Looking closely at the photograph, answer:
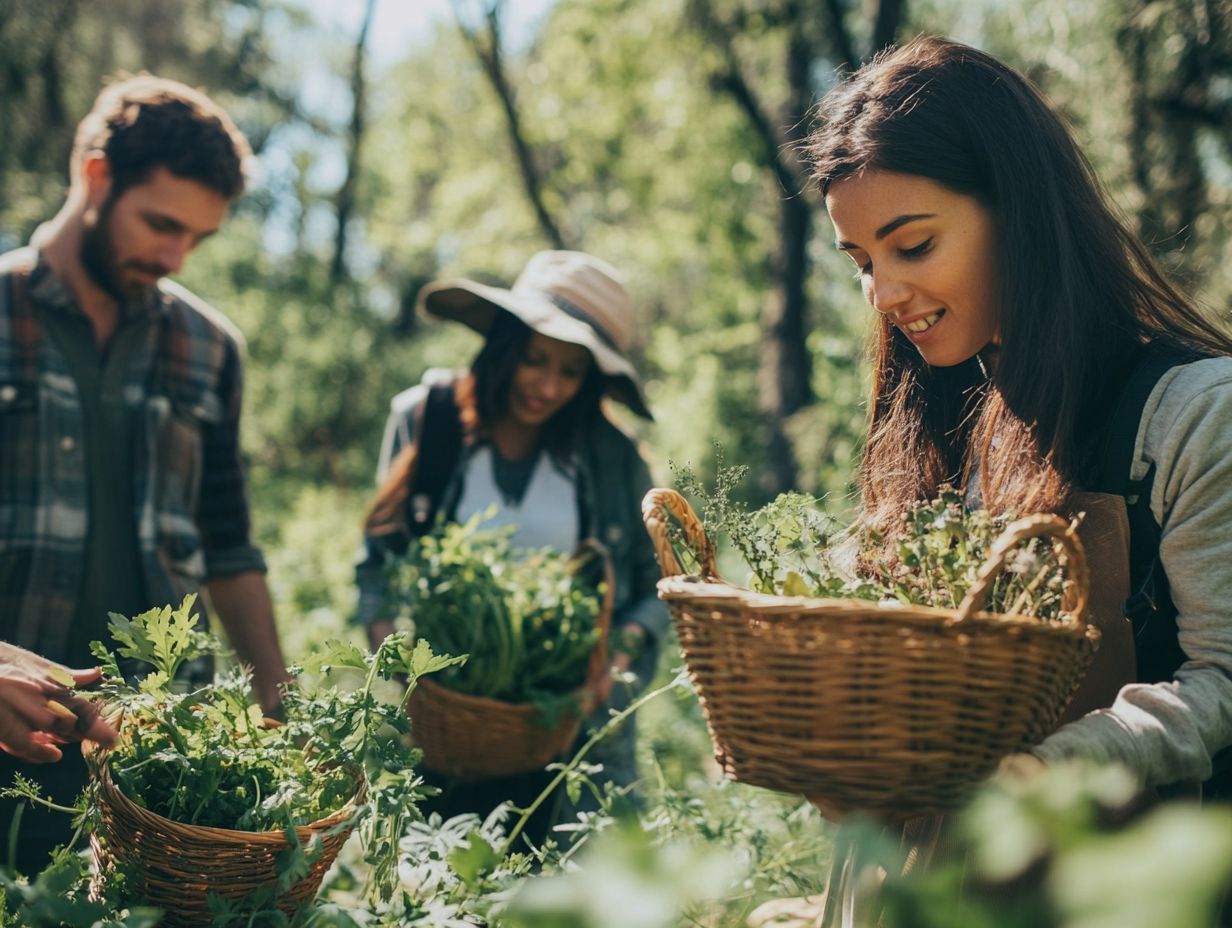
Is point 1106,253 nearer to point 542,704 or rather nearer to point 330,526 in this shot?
point 542,704

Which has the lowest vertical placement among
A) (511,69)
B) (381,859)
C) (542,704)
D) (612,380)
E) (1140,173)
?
(542,704)

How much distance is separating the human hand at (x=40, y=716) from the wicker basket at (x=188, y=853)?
0.13 ft

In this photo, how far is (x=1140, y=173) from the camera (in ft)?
24.1

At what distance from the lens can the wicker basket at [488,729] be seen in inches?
102

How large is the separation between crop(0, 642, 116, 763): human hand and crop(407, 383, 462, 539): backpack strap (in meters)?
1.79

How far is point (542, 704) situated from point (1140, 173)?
650cm

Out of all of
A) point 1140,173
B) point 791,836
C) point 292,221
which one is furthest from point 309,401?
point 791,836

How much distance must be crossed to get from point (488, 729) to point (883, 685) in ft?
5.14

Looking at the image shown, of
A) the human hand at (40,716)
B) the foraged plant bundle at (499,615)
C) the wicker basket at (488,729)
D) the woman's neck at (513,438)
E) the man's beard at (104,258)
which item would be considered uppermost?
the man's beard at (104,258)

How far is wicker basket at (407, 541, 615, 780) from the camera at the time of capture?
258 centimetres

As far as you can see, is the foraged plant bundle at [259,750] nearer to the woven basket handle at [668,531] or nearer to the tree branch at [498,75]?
the woven basket handle at [668,531]

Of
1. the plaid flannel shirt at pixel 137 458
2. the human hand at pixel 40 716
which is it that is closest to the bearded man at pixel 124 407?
the plaid flannel shirt at pixel 137 458

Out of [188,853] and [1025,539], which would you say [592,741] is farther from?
[1025,539]

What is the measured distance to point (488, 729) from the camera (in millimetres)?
2604
